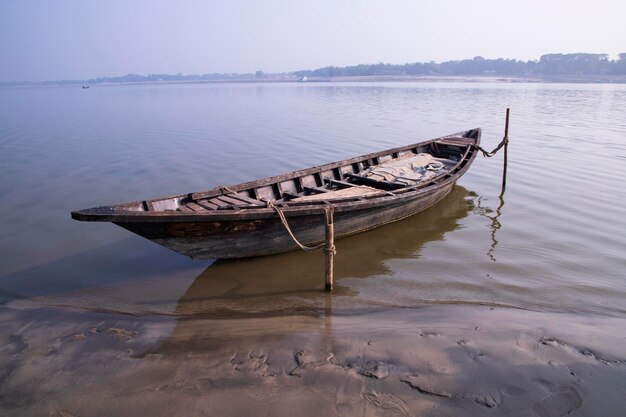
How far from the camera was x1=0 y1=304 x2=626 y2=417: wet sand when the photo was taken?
3994mm

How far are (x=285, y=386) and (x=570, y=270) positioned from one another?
5.69 metres

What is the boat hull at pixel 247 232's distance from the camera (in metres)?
6.07

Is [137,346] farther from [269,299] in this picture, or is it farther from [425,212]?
[425,212]

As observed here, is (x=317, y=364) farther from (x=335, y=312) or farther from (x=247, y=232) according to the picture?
(x=247, y=232)

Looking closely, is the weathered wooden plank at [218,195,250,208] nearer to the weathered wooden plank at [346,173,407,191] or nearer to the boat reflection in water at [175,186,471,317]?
the boat reflection in water at [175,186,471,317]

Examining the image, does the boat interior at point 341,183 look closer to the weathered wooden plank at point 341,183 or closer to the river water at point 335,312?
the weathered wooden plank at point 341,183

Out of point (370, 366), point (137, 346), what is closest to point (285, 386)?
point (370, 366)

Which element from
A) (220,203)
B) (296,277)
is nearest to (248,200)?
(220,203)

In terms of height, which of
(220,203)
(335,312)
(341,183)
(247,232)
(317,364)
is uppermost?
(220,203)

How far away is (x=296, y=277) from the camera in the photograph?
7.07 m

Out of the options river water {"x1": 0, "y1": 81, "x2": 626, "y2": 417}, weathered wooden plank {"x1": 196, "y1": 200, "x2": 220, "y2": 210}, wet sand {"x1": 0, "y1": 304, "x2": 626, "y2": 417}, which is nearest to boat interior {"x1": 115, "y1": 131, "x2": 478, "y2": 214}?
weathered wooden plank {"x1": 196, "y1": 200, "x2": 220, "y2": 210}

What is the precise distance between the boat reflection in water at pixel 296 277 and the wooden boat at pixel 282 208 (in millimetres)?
302

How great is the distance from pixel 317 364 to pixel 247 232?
8.99 feet

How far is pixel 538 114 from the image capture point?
94.2 feet
